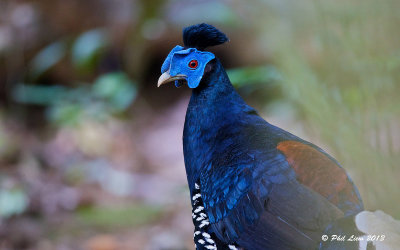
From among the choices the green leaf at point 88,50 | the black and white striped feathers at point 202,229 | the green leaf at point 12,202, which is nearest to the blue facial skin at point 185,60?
the black and white striped feathers at point 202,229

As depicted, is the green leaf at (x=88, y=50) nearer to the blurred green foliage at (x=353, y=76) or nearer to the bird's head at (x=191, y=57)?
the bird's head at (x=191, y=57)

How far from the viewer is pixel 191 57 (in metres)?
2.27

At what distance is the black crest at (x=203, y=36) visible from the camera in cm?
222

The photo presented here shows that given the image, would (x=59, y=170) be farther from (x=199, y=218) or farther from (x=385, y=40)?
(x=385, y=40)

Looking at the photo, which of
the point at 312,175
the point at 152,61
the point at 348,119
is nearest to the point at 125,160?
the point at 152,61

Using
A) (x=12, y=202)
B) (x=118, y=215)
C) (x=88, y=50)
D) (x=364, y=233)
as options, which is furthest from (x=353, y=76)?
(x=88, y=50)

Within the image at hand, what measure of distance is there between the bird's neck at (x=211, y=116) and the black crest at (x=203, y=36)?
122 millimetres

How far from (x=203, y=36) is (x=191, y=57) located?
116mm

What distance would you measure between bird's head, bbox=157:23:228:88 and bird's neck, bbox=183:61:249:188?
0.25 feet

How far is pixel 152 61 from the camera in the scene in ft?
24.8

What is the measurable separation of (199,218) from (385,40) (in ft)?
4.63

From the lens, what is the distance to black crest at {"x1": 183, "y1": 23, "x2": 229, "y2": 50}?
2.22 metres

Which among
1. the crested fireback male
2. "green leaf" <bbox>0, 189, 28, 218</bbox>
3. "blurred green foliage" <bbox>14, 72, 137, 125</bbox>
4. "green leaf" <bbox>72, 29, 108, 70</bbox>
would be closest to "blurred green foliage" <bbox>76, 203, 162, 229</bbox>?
"green leaf" <bbox>0, 189, 28, 218</bbox>

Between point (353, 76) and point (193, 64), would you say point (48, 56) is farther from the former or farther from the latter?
point (353, 76)
